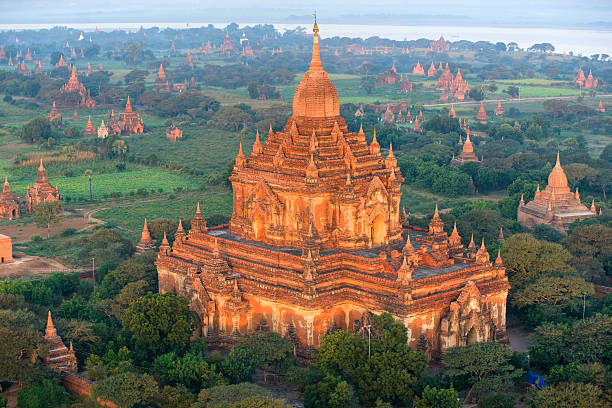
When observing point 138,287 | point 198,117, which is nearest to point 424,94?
point 198,117

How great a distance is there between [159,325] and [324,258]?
23.2ft

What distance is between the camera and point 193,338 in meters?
42.1

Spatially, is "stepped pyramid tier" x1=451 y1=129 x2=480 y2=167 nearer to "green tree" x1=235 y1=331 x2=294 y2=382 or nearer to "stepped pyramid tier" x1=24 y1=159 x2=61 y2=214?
"stepped pyramid tier" x1=24 y1=159 x2=61 y2=214

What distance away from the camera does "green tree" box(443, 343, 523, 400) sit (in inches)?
1432

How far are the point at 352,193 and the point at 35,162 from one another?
207 ft

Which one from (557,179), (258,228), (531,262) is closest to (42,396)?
(258,228)

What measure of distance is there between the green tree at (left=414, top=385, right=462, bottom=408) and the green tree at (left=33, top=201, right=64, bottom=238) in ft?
133

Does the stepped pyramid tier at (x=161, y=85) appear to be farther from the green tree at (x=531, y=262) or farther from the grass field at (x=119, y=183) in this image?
the green tree at (x=531, y=262)

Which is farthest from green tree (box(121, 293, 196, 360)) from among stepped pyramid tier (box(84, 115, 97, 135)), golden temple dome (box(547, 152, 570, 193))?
stepped pyramid tier (box(84, 115, 97, 135))

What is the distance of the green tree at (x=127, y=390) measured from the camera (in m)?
34.9

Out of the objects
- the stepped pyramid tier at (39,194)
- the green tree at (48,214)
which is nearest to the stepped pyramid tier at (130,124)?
the stepped pyramid tier at (39,194)

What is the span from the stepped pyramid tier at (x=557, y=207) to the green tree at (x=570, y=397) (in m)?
29.1

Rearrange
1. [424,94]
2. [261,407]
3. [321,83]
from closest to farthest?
[261,407]
[321,83]
[424,94]

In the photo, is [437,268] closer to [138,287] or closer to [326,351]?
[326,351]
